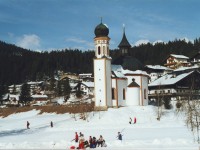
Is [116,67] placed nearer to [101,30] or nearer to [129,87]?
[129,87]

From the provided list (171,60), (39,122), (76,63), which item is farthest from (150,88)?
(76,63)

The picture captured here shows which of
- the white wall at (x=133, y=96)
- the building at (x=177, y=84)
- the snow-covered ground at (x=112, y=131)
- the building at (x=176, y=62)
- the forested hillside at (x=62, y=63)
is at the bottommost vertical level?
the snow-covered ground at (x=112, y=131)

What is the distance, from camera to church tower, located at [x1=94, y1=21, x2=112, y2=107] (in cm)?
5638

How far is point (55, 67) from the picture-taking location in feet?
625

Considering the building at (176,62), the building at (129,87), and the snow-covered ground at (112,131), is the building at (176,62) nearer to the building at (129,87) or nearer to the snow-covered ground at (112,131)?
the building at (129,87)

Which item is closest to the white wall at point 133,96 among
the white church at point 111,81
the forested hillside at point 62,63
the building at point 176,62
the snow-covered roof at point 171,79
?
the white church at point 111,81

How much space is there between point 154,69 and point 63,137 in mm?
90125

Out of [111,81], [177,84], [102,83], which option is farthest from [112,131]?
[177,84]

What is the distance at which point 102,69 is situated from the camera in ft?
186

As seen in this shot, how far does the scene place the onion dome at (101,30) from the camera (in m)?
57.5

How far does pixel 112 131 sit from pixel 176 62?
3741 inches

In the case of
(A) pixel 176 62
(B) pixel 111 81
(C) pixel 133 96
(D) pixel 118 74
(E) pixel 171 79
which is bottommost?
(C) pixel 133 96

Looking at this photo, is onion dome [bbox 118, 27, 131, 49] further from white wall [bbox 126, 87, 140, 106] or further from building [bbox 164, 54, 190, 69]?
building [bbox 164, 54, 190, 69]

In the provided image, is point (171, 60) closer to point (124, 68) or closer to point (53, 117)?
point (124, 68)
